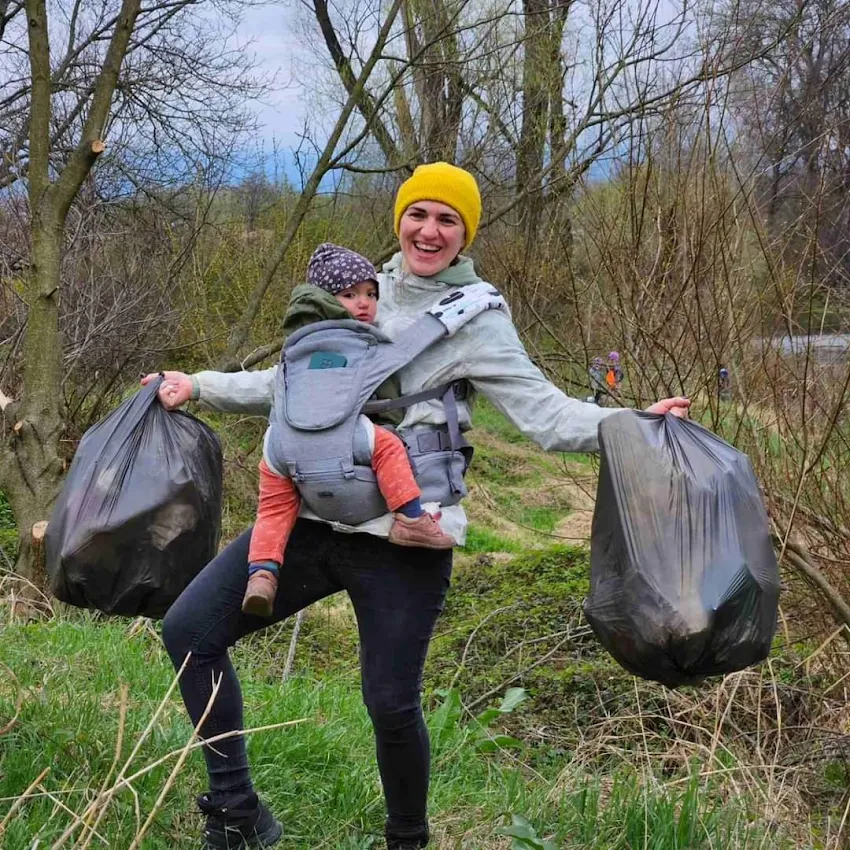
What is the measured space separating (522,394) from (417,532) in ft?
1.33

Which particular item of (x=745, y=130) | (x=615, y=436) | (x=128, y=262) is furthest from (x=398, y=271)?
(x=128, y=262)

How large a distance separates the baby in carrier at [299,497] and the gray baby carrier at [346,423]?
39mm

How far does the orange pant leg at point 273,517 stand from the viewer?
220cm

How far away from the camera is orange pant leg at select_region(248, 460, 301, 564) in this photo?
2.20m

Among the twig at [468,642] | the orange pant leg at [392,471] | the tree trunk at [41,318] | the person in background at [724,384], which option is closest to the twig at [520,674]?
the twig at [468,642]

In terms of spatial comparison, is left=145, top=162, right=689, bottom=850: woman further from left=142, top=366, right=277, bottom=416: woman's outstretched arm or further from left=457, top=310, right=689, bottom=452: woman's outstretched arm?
left=142, top=366, right=277, bottom=416: woman's outstretched arm

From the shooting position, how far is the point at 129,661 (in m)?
3.75

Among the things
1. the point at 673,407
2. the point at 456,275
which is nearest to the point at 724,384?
the point at 673,407

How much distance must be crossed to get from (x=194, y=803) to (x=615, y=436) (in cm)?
155

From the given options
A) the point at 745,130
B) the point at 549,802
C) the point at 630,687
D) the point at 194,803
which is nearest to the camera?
the point at 194,803

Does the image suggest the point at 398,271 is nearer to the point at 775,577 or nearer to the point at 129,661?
the point at 775,577

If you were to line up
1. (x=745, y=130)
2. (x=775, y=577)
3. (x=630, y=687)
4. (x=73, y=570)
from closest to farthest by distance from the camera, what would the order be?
(x=775, y=577) → (x=73, y=570) → (x=745, y=130) → (x=630, y=687)

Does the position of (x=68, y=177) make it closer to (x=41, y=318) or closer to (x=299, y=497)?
(x=41, y=318)

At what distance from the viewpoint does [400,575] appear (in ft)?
7.18
